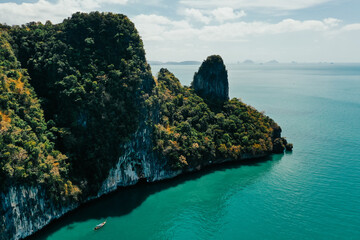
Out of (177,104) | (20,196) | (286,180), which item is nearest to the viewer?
(20,196)

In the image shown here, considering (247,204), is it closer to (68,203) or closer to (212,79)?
(68,203)

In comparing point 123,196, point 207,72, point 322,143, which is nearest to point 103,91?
point 123,196

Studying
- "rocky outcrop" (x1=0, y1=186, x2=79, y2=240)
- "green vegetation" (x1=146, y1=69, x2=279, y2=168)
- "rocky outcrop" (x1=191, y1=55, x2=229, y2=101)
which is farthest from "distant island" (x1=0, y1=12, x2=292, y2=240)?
"rocky outcrop" (x1=191, y1=55, x2=229, y2=101)

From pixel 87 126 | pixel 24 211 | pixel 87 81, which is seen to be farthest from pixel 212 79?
pixel 24 211

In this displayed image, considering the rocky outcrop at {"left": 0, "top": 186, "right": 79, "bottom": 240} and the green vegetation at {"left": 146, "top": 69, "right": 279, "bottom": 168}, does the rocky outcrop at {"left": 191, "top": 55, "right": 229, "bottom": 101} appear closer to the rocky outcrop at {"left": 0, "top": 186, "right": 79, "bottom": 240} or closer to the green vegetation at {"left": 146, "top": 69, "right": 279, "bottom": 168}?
the green vegetation at {"left": 146, "top": 69, "right": 279, "bottom": 168}

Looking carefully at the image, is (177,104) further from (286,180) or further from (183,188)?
(286,180)
